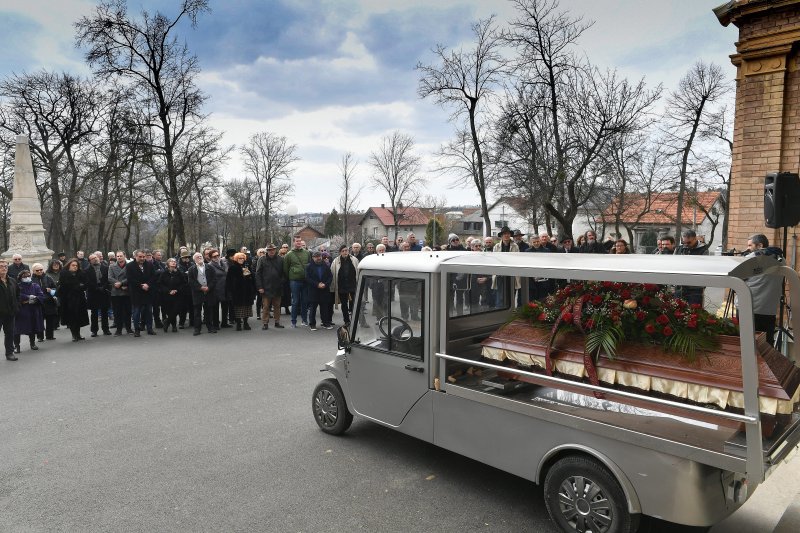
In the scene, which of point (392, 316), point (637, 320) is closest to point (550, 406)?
point (637, 320)

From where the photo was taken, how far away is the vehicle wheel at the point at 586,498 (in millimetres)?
3236

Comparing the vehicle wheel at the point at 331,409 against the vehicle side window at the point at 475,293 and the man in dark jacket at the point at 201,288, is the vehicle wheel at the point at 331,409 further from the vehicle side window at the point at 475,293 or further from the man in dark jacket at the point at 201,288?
the man in dark jacket at the point at 201,288

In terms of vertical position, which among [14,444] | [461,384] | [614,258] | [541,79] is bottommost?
[14,444]

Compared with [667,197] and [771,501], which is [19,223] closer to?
[771,501]

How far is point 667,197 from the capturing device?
107 feet

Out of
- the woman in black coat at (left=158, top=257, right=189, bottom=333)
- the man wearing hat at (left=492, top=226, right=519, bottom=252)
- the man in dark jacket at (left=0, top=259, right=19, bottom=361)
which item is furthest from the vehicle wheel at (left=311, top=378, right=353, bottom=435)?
the woman in black coat at (left=158, top=257, right=189, bottom=333)

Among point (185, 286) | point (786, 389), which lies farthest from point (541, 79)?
point (786, 389)

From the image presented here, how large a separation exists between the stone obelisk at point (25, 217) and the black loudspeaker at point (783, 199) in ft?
64.4

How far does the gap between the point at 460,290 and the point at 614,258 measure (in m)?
1.35

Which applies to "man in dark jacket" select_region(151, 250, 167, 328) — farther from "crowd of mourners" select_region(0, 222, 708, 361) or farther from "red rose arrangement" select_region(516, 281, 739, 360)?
"red rose arrangement" select_region(516, 281, 739, 360)

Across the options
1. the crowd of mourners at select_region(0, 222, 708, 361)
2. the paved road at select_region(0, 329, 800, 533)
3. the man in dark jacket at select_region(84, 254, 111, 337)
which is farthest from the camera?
the man in dark jacket at select_region(84, 254, 111, 337)

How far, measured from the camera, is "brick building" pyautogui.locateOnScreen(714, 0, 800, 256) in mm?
8211

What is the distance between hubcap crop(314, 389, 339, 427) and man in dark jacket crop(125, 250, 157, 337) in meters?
7.47

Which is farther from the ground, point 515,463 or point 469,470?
point 515,463
